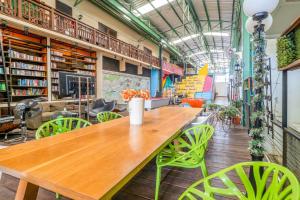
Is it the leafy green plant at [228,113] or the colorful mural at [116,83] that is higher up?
the colorful mural at [116,83]

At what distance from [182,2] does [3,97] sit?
8.00 meters

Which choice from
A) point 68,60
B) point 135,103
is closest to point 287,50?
point 135,103

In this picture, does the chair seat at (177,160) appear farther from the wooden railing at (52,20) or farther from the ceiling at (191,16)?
the ceiling at (191,16)

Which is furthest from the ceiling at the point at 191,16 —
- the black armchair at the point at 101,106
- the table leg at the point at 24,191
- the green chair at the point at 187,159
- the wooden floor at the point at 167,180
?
the table leg at the point at 24,191

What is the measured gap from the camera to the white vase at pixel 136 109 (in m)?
1.85

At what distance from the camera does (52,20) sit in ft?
18.3

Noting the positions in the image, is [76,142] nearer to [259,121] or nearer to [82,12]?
[259,121]

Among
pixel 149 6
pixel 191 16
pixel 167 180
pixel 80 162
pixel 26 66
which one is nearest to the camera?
pixel 80 162

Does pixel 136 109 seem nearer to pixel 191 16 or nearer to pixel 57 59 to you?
pixel 57 59

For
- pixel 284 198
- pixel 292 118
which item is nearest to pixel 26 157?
pixel 284 198

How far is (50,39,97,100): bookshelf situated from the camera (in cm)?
646

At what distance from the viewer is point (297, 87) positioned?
3531 millimetres

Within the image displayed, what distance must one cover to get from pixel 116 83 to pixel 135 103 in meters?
7.98

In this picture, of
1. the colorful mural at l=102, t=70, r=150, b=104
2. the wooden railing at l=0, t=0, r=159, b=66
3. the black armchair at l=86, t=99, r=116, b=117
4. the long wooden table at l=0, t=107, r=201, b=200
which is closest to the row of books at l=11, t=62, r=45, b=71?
the wooden railing at l=0, t=0, r=159, b=66
